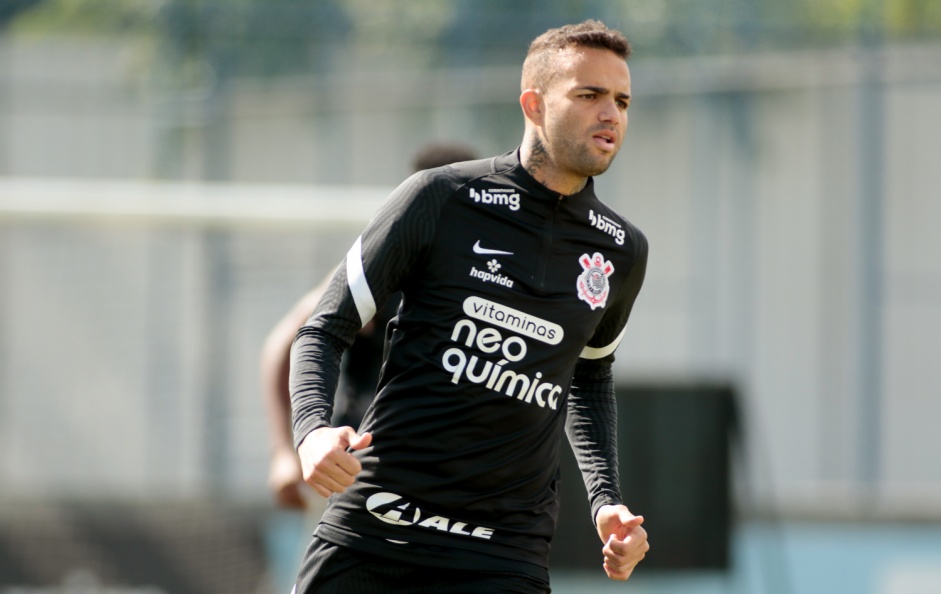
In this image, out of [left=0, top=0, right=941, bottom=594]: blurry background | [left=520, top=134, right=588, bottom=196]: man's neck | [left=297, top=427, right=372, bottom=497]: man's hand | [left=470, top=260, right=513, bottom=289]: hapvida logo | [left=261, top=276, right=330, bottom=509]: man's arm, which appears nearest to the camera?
[left=297, top=427, right=372, bottom=497]: man's hand

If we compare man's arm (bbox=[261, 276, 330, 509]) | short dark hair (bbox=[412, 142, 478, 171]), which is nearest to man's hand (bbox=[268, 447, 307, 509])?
man's arm (bbox=[261, 276, 330, 509])

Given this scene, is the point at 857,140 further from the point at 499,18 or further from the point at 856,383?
the point at 499,18

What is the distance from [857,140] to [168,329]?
15.2ft

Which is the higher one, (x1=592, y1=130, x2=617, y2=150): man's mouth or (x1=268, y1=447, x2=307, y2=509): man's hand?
(x1=592, y1=130, x2=617, y2=150): man's mouth

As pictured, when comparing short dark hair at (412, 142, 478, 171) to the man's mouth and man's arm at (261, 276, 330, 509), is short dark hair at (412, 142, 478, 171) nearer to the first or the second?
man's arm at (261, 276, 330, 509)

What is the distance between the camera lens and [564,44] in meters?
3.17

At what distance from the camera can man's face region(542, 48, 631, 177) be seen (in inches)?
122

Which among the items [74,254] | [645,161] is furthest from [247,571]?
[645,161]

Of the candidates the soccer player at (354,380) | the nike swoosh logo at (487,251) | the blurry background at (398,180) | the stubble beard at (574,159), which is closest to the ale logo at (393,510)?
the nike swoosh logo at (487,251)

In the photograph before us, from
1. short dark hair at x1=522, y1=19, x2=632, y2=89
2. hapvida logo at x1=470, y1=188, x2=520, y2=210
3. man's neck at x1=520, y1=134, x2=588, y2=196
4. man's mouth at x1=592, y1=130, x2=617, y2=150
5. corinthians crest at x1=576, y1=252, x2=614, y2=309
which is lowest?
corinthians crest at x1=576, y1=252, x2=614, y2=309

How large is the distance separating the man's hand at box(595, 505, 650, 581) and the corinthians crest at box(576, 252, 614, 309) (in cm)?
48

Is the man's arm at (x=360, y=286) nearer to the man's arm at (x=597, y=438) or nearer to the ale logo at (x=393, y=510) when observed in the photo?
the ale logo at (x=393, y=510)

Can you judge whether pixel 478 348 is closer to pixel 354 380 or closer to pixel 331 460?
pixel 331 460

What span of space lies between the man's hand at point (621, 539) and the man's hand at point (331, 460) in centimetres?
66
